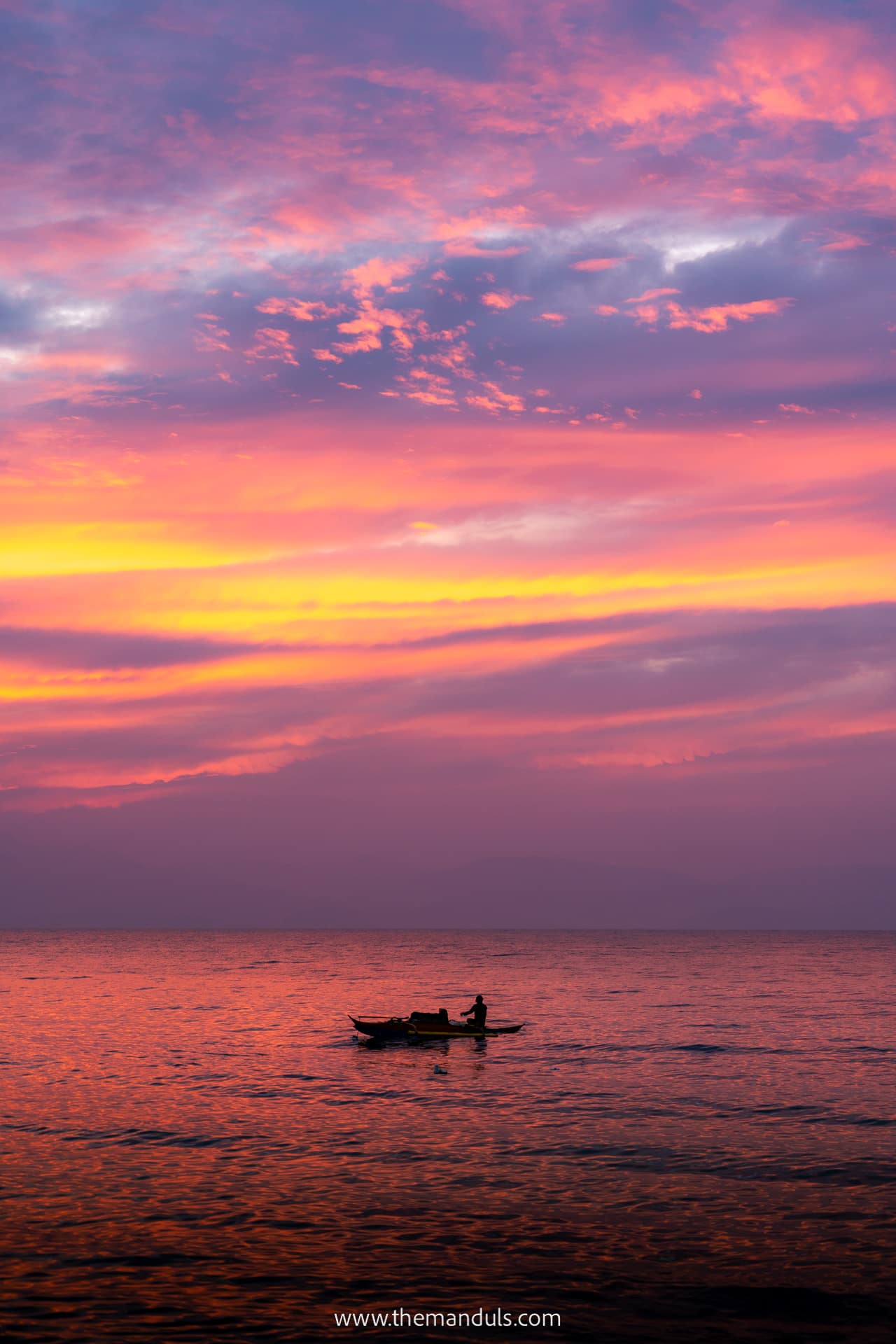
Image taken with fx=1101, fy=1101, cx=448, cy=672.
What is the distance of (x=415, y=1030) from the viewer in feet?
200

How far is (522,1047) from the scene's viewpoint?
61156 mm

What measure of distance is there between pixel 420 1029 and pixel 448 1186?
33.7 meters

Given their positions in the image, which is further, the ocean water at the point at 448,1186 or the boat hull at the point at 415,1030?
the boat hull at the point at 415,1030

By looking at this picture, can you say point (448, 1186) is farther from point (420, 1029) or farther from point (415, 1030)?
point (420, 1029)

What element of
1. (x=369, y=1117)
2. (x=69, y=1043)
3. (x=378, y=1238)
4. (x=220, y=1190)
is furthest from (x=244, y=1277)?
(x=69, y=1043)

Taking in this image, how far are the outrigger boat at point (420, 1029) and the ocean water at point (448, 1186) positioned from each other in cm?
105

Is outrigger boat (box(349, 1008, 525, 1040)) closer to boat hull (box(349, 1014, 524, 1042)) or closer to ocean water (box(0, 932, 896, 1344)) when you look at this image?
boat hull (box(349, 1014, 524, 1042))

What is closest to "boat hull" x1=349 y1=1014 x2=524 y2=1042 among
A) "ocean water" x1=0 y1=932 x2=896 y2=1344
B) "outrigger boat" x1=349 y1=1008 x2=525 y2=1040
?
"outrigger boat" x1=349 y1=1008 x2=525 y2=1040

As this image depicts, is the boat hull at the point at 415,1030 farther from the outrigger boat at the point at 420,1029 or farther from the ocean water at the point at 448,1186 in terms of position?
the ocean water at the point at 448,1186

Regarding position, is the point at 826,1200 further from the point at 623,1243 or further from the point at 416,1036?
the point at 416,1036

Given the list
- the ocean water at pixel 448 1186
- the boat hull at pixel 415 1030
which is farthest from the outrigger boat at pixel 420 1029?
the ocean water at pixel 448 1186

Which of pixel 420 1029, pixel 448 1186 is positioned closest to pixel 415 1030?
pixel 420 1029

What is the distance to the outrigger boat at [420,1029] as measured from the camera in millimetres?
59844

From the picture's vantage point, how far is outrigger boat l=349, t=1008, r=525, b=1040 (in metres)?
59.8
